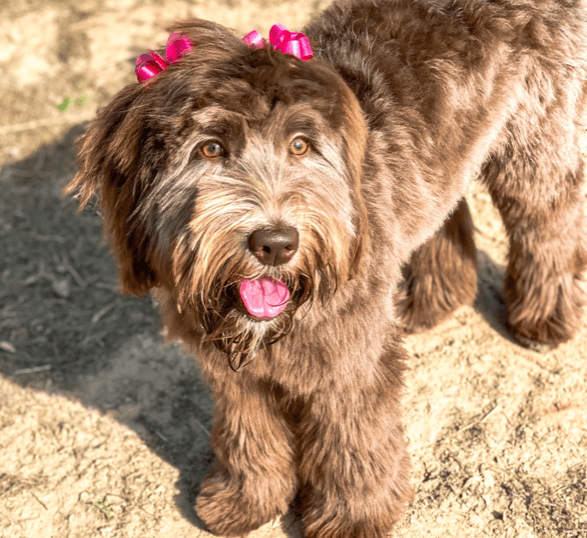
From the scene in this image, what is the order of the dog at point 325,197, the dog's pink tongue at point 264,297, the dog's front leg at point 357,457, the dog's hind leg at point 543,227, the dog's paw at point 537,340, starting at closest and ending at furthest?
1. the dog at point 325,197
2. the dog's pink tongue at point 264,297
3. the dog's front leg at point 357,457
4. the dog's hind leg at point 543,227
5. the dog's paw at point 537,340

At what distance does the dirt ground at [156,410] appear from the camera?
342cm

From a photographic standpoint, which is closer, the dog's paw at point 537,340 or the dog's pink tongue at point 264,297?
the dog's pink tongue at point 264,297

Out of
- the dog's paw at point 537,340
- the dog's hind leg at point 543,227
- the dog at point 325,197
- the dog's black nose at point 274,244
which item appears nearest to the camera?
the dog's black nose at point 274,244

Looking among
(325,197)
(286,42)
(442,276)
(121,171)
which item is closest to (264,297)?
(325,197)

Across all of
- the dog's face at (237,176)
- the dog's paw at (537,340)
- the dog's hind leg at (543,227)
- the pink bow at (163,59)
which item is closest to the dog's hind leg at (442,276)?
the dog's hind leg at (543,227)

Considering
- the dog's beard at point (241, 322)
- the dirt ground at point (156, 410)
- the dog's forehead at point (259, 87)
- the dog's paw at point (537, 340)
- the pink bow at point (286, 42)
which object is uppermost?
the pink bow at point (286, 42)

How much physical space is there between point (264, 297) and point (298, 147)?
0.54m

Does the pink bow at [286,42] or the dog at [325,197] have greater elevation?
the pink bow at [286,42]

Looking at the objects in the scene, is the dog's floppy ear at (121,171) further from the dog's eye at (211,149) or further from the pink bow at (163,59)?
the dog's eye at (211,149)

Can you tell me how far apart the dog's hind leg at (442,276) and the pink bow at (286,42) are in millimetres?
1961

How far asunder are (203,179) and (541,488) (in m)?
2.44

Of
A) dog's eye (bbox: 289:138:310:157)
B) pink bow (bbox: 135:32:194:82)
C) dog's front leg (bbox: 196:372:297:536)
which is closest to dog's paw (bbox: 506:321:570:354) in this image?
dog's front leg (bbox: 196:372:297:536)

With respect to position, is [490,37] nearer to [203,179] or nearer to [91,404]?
[203,179]

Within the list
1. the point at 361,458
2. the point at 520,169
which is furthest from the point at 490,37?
the point at 361,458
